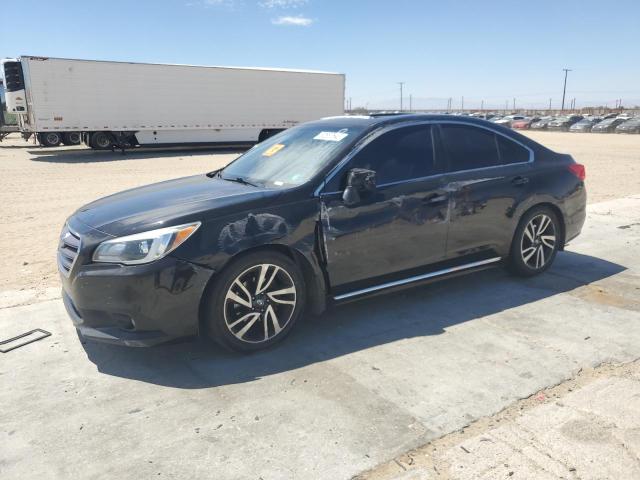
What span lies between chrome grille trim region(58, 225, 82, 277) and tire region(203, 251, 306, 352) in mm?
961

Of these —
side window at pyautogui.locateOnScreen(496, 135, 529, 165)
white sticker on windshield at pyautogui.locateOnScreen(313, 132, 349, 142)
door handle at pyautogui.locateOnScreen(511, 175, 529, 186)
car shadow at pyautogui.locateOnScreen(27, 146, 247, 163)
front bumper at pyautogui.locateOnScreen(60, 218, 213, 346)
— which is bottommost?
car shadow at pyautogui.locateOnScreen(27, 146, 247, 163)

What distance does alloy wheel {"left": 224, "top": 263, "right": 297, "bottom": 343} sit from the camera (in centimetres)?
354

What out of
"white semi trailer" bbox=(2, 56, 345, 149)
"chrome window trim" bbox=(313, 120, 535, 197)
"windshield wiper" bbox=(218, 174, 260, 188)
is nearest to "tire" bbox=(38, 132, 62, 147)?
"white semi trailer" bbox=(2, 56, 345, 149)

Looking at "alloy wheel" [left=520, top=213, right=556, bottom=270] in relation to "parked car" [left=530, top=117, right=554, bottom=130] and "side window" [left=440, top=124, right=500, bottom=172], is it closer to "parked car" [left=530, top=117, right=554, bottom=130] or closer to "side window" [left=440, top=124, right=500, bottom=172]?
"side window" [left=440, top=124, right=500, bottom=172]

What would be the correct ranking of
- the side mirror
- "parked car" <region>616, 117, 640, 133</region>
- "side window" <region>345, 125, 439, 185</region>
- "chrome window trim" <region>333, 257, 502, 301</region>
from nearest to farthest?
the side mirror, "chrome window trim" <region>333, 257, 502, 301</region>, "side window" <region>345, 125, 439, 185</region>, "parked car" <region>616, 117, 640, 133</region>

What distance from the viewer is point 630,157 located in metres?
20.3

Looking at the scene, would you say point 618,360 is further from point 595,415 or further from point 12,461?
point 12,461

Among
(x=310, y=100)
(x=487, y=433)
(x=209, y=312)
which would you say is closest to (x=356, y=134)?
(x=209, y=312)

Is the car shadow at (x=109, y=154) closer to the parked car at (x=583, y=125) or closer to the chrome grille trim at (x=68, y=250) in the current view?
the chrome grille trim at (x=68, y=250)

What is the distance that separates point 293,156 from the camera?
4.36 metres

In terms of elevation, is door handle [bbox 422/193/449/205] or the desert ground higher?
door handle [bbox 422/193/449/205]

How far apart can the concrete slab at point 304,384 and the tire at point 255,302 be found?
167 millimetres

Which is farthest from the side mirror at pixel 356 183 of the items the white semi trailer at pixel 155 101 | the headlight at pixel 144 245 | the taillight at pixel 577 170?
the white semi trailer at pixel 155 101

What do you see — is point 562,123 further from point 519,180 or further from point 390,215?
point 390,215
